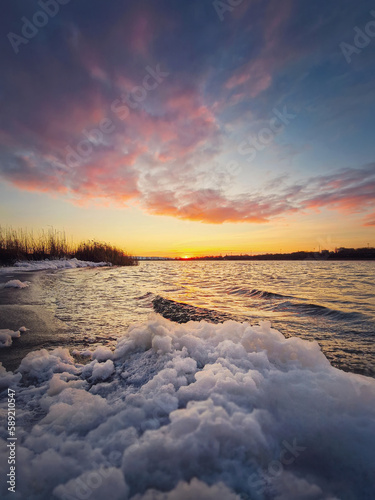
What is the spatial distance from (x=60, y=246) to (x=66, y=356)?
28174 mm

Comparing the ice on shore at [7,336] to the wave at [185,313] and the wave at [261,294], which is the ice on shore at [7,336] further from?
the wave at [261,294]

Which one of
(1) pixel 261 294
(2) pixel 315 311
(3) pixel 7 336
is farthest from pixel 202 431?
(1) pixel 261 294

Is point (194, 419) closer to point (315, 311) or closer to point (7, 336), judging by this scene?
point (7, 336)

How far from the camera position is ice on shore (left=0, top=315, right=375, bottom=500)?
1116 millimetres

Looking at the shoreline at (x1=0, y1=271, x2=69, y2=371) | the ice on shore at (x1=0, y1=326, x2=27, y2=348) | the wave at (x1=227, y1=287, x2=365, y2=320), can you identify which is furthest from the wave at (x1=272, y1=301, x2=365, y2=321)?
the ice on shore at (x1=0, y1=326, x2=27, y2=348)

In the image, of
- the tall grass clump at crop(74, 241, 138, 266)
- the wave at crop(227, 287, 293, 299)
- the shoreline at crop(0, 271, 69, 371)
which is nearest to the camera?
the shoreline at crop(0, 271, 69, 371)

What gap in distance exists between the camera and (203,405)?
1.55 meters

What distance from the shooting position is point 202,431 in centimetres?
133

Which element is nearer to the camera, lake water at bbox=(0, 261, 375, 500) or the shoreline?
lake water at bbox=(0, 261, 375, 500)

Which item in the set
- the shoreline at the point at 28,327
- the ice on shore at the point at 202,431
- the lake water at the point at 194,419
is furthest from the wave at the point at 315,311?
the shoreline at the point at 28,327

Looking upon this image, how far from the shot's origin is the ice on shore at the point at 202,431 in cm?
112

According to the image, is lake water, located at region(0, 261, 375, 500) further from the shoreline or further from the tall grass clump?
the tall grass clump

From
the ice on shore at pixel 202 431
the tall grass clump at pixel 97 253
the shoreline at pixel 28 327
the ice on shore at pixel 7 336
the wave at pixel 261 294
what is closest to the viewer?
the ice on shore at pixel 202 431

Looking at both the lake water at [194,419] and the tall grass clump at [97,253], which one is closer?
the lake water at [194,419]
